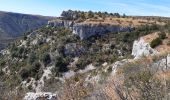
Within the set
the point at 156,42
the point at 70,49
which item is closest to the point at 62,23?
the point at 70,49

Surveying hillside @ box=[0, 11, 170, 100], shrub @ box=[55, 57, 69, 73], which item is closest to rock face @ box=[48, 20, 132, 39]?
hillside @ box=[0, 11, 170, 100]

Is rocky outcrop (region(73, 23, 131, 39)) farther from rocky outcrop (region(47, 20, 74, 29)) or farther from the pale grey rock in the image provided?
rocky outcrop (region(47, 20, 74, 29))

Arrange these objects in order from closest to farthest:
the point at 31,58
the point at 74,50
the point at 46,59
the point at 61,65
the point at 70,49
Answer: the point at 61,65
the point at 74,50
the point at 70,49
the point at 46,59
the point at 31,58

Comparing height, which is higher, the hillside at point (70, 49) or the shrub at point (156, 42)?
the shrub at point (156, 42)

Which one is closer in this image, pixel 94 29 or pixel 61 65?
pixel 61 65

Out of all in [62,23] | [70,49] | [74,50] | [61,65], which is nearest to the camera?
[61,65]

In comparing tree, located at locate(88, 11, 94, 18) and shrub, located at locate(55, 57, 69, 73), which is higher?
tree, located at locate(88, 11, 94, 18)

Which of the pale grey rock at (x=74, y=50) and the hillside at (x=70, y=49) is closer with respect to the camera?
the hillside at (x=70, y=49)

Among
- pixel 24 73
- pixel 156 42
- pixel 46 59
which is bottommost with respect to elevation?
pixel 24 73

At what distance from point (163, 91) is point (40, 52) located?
265 ft

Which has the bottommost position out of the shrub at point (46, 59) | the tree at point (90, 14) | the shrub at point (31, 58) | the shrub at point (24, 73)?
the shrub at point (24, 73)

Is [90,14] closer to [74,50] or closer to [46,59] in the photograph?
[74,50]

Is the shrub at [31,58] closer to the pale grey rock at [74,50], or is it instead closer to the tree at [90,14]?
the pale grey rock at [74,50]

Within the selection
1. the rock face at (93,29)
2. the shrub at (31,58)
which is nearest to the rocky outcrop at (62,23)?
the rock face at (93,29)
